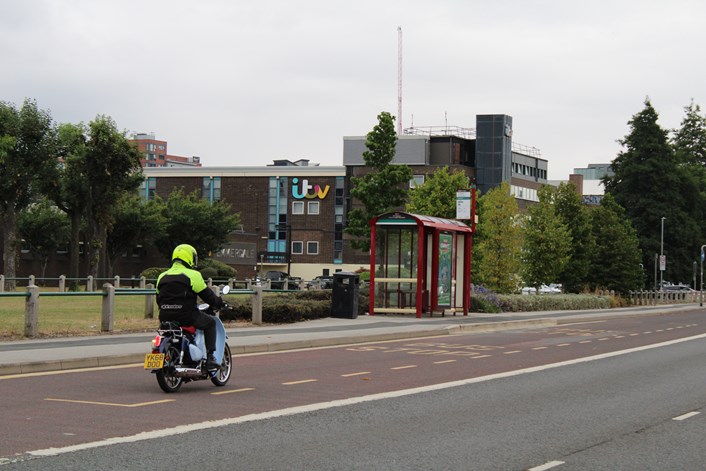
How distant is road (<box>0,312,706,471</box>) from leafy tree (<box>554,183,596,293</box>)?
4522 centimetres

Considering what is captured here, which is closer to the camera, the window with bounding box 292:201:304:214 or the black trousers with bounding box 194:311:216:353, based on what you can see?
the black trousers with bounding box 194:311:216:353

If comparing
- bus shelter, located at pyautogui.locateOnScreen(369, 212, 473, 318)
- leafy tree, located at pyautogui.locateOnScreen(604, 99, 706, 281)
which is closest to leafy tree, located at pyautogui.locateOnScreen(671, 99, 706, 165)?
leafy tree, located at pyautogui.locateOnScreen(604, 99, 706, 281)

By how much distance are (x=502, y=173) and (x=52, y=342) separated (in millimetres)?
92934

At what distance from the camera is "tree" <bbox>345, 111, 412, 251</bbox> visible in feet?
172

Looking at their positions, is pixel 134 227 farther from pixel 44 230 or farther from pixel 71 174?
pixel 71 174

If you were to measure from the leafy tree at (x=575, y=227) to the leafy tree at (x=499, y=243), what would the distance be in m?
9.50

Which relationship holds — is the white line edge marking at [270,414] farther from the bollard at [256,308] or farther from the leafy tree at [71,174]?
the leafy tree at [71,174]

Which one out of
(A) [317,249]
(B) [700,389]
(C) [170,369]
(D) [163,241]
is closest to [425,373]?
(B) [700,389]

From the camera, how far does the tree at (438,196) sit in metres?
54.0

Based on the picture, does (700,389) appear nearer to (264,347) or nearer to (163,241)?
(264,347)

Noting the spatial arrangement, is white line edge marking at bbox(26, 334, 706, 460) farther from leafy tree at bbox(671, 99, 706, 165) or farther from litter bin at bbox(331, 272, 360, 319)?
leafy tree at bbox(671, 99, 706, 165)

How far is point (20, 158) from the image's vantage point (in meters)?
56.6

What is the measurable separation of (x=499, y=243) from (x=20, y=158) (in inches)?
1074

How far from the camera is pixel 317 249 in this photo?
109 metres
